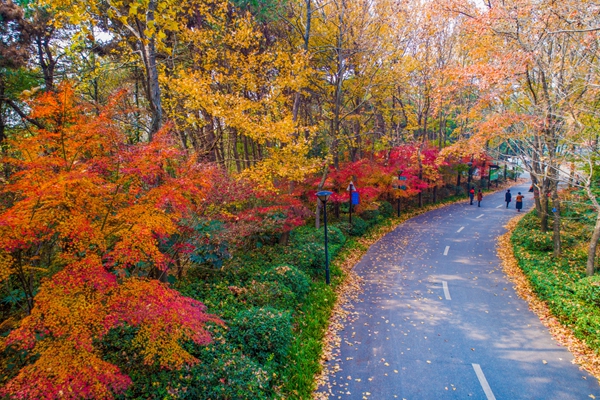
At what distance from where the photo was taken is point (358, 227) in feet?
54.3

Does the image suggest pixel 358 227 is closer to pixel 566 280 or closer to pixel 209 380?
pixel 566 280

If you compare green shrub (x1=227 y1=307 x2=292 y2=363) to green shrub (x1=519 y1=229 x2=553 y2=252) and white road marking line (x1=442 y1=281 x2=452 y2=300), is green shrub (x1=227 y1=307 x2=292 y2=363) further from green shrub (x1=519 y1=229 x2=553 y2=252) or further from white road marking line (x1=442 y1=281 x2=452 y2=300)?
green shrub (x1=519 y1=229 x2=553 y2=252)

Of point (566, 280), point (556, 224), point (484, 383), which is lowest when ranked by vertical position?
point (484, 383)

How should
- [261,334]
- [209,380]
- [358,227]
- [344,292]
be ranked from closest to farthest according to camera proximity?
[209,380] < [261,334] < [344,292] < [358,227]

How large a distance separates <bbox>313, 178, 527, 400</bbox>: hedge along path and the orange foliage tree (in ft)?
9.90

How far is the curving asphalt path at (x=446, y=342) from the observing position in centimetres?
577

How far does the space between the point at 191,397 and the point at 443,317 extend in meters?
6.57

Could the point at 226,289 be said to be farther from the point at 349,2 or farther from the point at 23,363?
the point at 349,2

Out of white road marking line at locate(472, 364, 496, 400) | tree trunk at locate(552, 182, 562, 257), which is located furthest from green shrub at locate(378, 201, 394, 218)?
white road marking line at locate(472, 364, 496, 400)

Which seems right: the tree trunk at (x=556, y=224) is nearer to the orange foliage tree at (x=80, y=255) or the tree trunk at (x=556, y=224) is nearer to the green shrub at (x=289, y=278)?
the green shrub at (x=289, y=278)

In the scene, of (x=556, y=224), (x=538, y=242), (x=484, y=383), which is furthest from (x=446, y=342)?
(x=538, y=242)

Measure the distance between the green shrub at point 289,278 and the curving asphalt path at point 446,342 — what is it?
152cm

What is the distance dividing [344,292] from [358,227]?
6798mm

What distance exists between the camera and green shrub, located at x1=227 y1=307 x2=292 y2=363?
19.4ft
